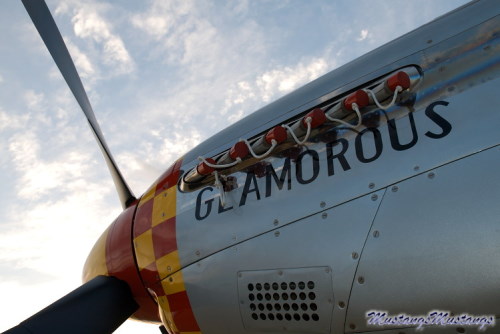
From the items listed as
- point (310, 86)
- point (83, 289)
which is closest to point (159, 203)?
point (83, 289)

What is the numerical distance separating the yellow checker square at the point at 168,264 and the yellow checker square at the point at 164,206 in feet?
1.19

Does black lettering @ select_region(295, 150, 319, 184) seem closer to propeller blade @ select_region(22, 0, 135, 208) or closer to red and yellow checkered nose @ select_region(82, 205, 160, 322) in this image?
red and yellow checkered nose @ select_region(82, 205, 160, 322)

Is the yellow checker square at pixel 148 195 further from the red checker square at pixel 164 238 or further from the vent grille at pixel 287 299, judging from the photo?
the vent grille at pixel 287 299

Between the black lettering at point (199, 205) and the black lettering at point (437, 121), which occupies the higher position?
the black lettering at point (199, 205)

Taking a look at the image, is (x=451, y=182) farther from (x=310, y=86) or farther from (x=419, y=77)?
(x=310, y=86)

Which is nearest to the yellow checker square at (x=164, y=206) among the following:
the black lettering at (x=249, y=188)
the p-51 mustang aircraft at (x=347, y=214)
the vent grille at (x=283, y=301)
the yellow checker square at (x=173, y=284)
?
the p-51 mustang aircraft at (x=347, y=214)

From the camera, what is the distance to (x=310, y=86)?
3.55 metres

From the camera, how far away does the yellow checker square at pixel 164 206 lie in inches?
145

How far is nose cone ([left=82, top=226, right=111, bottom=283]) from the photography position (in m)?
4.27

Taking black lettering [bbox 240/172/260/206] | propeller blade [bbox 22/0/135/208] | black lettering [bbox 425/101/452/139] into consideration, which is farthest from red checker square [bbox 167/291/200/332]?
black lettering [bbox 425/101/452/139]

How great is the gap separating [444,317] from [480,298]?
21cm

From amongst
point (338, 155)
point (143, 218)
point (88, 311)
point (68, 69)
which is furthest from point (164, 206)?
point (68, 69)

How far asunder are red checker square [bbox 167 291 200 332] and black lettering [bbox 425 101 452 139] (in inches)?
89.8

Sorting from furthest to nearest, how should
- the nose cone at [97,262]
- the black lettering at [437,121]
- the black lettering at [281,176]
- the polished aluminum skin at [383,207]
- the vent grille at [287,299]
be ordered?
the nose cone at [97,262]
the black lettering at [281,176]
the vent grille at [287,299]
the black lettering at [437,121]
the polished aluminum skin at [383,207]
